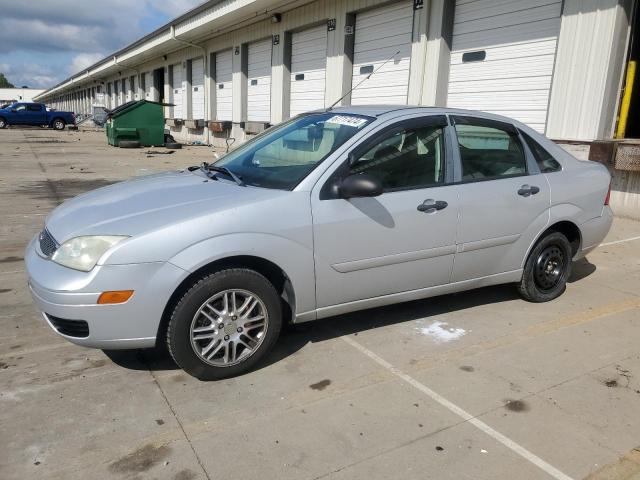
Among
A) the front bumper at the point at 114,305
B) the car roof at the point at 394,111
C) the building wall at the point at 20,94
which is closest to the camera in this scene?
the front bumper at the point at 114,305

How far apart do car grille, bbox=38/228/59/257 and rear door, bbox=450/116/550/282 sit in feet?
8.83

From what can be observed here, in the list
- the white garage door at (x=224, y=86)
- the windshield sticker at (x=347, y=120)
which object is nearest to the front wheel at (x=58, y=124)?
the white garage door at (x=224, y=86)

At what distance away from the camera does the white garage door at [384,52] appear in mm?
12125

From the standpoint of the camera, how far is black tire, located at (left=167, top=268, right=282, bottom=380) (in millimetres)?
2977

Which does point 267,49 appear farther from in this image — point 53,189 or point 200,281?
point 200,281

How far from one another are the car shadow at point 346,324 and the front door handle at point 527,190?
1.03m

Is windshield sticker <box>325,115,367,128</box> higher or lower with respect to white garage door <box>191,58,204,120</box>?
lower

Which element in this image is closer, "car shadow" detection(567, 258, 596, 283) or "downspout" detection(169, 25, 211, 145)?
"car shadow" detection(567, 258, 596, 283)

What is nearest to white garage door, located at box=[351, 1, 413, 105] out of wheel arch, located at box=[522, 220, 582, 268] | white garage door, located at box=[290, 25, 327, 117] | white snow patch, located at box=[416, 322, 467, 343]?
white garage door, located at box=[290, 25, 327, 117]

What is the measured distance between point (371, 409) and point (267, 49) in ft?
57.3

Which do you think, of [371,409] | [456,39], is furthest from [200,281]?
[456,39]

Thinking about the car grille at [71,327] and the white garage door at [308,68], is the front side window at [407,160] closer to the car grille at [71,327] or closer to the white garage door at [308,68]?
the car grille at [71,327]

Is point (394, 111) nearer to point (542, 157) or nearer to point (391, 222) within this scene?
point (391, 222)

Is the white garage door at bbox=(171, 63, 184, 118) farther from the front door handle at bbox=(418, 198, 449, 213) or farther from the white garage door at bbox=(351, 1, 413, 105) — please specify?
the front door handle at bbox=(418, 198, 449, 213)
